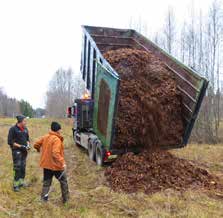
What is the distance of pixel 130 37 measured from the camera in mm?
12883

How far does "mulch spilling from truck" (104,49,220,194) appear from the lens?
8.50 m

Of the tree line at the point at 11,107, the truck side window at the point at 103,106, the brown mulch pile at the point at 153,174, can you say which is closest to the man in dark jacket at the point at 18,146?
the brown mulch pile at the point at 153,174

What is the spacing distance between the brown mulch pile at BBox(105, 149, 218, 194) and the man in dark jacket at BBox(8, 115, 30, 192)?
6.24 ft

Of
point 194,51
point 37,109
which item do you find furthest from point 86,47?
point 37,109

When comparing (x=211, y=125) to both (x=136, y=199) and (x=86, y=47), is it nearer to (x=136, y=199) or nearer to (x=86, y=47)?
(x=86, y=47)

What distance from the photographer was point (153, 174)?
8641 millimetres

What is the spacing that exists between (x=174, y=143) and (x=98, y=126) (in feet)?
6.71

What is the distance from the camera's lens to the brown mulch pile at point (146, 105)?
375 inches

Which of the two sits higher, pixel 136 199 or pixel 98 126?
pixel 98 126

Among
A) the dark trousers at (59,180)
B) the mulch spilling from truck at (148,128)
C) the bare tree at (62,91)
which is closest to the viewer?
the dark trousers at (59,180)

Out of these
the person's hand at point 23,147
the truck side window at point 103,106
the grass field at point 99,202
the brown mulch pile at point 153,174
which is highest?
the truck side window at point 103,106

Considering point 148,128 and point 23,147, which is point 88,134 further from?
point 23,147

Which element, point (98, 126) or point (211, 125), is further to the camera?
point (211, 125)

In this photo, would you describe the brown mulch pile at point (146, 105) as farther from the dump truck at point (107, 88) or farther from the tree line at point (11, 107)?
the tree line at point (11, 107)
